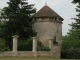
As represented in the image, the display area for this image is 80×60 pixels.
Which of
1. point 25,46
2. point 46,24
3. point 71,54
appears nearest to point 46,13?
point 46,24

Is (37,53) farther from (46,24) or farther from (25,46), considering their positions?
(46,24)

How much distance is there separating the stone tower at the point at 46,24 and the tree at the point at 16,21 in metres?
2.37

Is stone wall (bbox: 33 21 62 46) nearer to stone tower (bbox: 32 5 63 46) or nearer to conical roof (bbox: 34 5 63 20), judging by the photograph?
stone tower (bbox: 32 5 63 46)

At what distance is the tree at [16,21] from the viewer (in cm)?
4119

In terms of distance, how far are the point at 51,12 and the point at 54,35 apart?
14.5 feet

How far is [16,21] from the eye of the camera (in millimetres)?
41094

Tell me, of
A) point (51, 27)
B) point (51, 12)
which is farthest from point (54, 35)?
point (51, 12)

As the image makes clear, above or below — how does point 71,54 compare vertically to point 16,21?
below

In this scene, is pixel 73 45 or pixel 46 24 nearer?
pixel 46 24

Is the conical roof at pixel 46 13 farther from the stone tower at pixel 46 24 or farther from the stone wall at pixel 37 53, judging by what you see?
the stone wall at pixel 37 53

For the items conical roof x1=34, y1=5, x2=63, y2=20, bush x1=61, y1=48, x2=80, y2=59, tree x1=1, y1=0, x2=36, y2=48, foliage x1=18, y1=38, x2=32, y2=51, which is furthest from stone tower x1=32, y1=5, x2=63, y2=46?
foliage x1=18, y1=38, x2=32, y2=51

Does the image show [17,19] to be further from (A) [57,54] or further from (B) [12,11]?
(A) [57,54]

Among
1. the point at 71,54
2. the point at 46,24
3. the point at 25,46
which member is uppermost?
the point at 46,24

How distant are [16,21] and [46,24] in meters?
6.74
